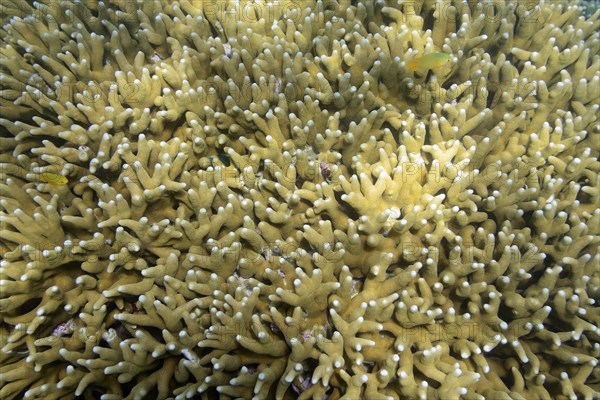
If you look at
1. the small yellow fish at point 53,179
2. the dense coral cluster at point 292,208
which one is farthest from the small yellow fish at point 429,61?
the small yellow fish at point 53,179

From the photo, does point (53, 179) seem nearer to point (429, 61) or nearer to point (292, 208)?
point (292, 208)

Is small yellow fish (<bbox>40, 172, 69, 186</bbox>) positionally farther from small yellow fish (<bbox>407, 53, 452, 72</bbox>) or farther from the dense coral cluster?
small yellow fish (<bbox>407, 53, 452, 72</bbox>)

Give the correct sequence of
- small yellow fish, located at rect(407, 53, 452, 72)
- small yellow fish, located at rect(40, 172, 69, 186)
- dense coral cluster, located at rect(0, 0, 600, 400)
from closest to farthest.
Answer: dense coral cluster, located at rect(0, 0, 600, 400) < small yellow fish, located at rect(40, 172, 69, 186) < small yellow fish, located at rect(407, 53, 452, 72)

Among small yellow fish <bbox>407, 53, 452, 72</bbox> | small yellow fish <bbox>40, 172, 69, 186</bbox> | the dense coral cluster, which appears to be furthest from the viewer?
small yellow fish <bbox>407, 53, 452, 72</bbox>

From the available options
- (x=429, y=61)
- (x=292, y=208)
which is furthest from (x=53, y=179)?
(x=429, y=61)

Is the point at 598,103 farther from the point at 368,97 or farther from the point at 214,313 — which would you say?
the point at 214,313

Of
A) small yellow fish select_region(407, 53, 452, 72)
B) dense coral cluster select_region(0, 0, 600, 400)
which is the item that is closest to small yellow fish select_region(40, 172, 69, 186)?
dense coral cluster select_region(0, 0, 600, 400)

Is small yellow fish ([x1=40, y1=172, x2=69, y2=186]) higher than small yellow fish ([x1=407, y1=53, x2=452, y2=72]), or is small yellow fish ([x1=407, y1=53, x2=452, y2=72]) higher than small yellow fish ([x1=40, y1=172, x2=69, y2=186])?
small yellow fish ([x1=407, y1=53, x2=452, y2=72])
